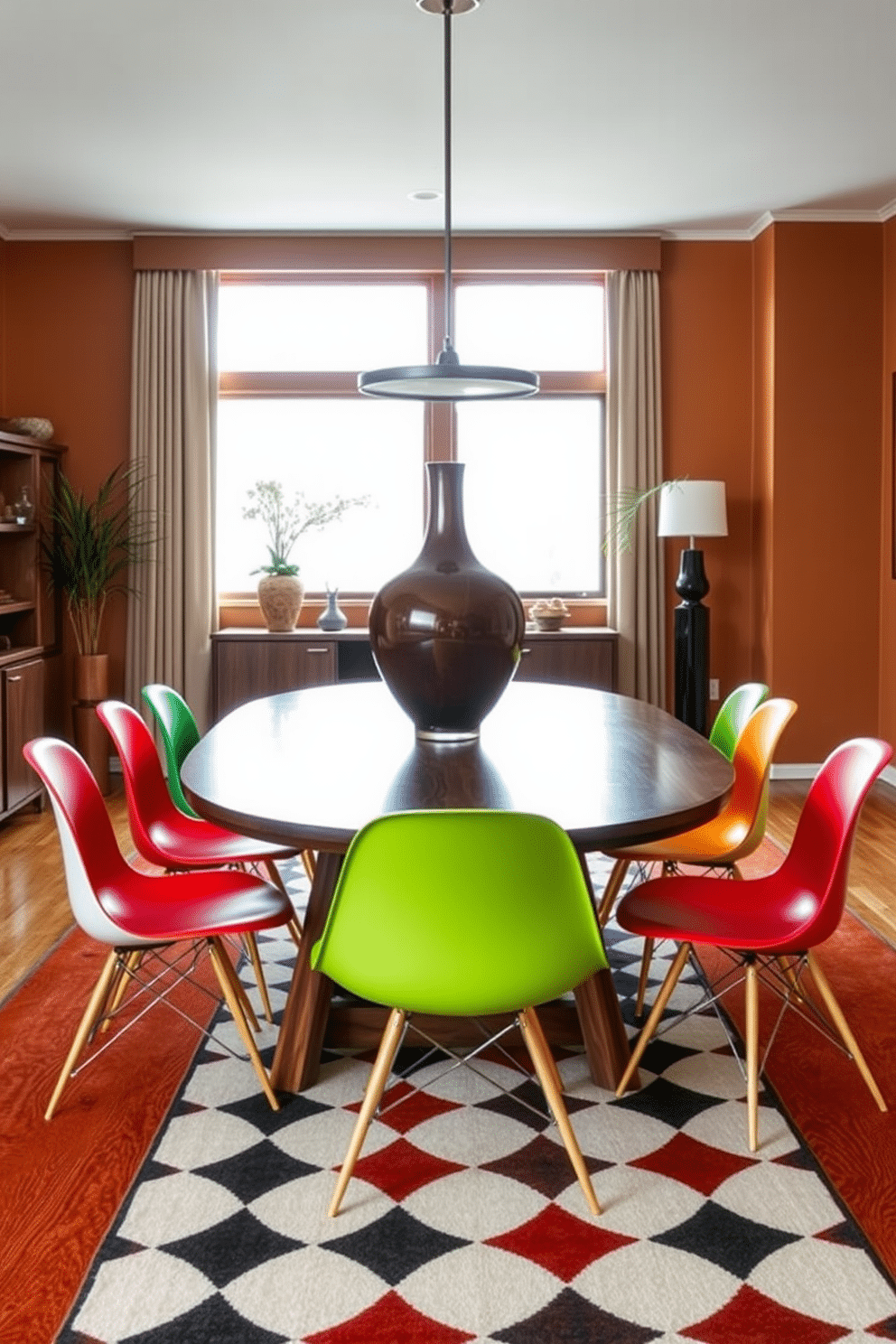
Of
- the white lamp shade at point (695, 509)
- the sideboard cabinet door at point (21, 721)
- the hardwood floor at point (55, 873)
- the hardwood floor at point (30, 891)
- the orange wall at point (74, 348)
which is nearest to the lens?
the hardwood floor at point (30, 891)

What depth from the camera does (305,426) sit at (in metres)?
6.86

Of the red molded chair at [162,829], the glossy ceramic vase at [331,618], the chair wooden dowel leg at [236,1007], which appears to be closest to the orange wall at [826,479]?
the glossy ceramic vase at [331,618]

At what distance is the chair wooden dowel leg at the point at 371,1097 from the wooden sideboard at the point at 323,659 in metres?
4.03

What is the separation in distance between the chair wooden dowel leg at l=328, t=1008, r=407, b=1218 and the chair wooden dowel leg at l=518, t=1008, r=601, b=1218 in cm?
22

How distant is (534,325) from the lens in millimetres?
6840

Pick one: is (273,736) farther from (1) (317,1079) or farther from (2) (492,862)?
(2) (492,862)

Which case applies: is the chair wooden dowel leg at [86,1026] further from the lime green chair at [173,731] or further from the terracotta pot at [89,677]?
the terracotta pot at [89,677]

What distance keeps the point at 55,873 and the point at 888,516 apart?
4039mm

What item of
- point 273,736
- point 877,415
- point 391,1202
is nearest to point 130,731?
point 273,736

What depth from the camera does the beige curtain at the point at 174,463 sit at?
21.4 ft

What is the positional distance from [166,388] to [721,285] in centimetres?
274

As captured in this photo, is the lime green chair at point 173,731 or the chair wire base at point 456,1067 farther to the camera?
the lime green chair at point 173,731

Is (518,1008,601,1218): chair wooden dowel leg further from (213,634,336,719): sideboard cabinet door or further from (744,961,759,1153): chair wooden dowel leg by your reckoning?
(213,634,336,719): sideboard cabinet door

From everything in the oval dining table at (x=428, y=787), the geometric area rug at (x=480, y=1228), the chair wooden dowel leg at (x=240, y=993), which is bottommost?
the geometric area rug at (x=480, y=1228)
